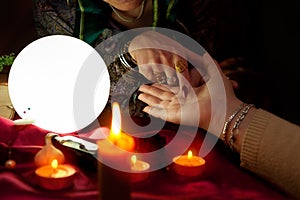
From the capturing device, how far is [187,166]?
81 centimetres

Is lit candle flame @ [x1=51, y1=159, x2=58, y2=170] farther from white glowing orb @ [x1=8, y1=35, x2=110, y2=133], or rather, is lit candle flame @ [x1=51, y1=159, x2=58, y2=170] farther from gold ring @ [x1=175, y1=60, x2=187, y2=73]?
gold ring @ [x1=175, y1=60, x2=187, y2=73]

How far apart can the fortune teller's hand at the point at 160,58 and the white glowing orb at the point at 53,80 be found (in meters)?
0.19

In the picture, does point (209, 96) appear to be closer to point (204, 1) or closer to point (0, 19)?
point (204, 1)

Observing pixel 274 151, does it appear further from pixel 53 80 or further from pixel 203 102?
pixel 53 80

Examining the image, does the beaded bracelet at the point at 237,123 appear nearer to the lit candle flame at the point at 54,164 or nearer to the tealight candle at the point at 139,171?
the tealight candle at the point at 139,171

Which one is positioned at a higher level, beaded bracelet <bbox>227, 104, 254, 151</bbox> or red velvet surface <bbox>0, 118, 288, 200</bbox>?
beaded bracelet <bbox>227, 104, 254, 151</bbox>

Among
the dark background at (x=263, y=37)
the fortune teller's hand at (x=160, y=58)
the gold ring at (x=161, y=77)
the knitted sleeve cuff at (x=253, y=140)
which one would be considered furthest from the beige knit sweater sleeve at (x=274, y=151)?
the dark background at (x=263, y=37)

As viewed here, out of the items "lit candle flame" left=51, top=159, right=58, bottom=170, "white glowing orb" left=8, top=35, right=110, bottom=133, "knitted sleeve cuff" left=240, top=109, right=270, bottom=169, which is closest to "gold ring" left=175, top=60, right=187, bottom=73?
"white glowing orb" left=8, top=35, right=110, bottom=133

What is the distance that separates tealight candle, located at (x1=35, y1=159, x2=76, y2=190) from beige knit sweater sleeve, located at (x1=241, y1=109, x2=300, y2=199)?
1.09 feet

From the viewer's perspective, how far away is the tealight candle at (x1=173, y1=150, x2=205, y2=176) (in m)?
0.81

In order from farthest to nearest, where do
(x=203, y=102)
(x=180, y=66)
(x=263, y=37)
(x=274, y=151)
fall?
(x=263, y=37) < (x=180, y=66) < (x=203, y=102) < (x=274, y=151)

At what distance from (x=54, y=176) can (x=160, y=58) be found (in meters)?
0.45

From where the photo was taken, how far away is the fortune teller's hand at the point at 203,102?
0.86 m

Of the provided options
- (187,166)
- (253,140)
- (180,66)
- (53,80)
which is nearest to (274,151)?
(253,140)
